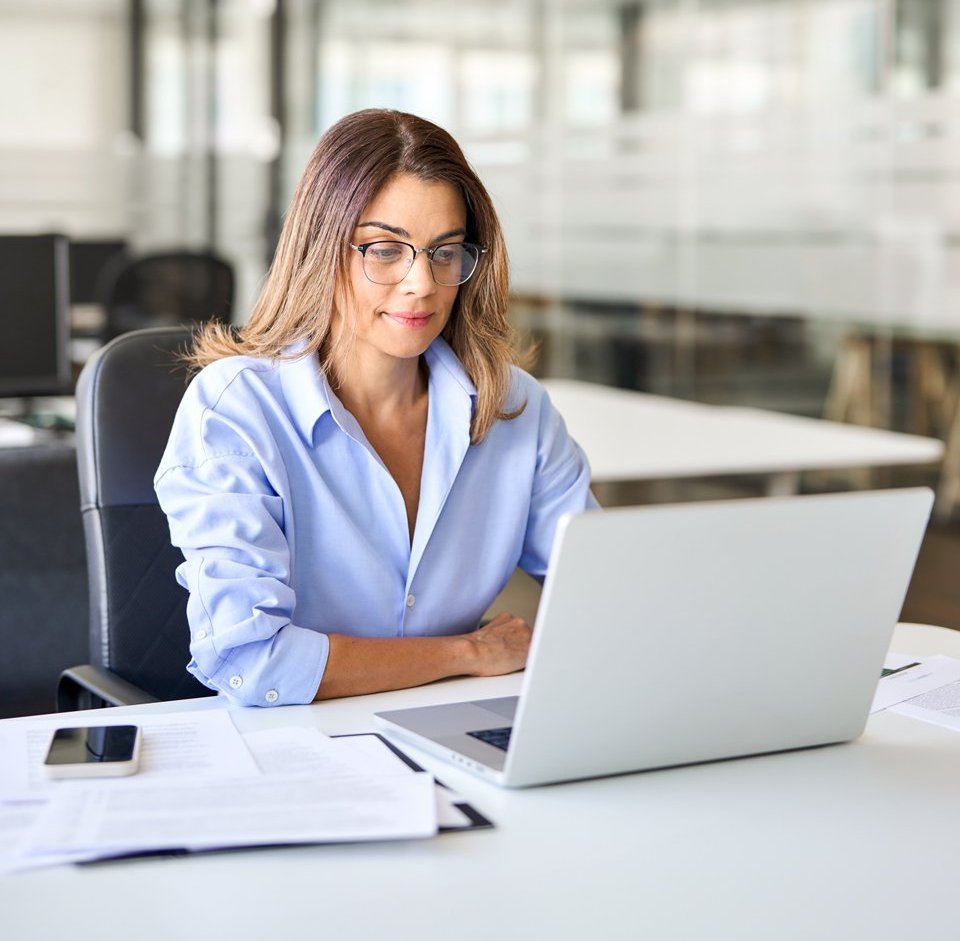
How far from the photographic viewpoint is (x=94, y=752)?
4.00 ft

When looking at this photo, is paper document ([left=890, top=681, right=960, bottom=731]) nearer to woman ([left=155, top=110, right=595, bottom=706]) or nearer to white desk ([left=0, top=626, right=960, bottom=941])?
white desk ([left=0, top=626, right=960, bottom=941])

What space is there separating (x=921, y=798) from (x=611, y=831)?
289mm

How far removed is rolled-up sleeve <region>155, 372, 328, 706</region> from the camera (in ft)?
4.88

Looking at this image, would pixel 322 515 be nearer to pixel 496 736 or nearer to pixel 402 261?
pixel 402 261

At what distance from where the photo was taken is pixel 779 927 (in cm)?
99

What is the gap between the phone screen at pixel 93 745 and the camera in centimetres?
120

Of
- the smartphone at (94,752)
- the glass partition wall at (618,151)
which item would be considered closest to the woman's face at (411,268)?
the smartphone at (94,752)

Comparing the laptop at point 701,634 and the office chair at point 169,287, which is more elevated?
the office chair at point 169,287

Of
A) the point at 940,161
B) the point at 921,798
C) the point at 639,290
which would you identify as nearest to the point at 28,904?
the point at 921,798

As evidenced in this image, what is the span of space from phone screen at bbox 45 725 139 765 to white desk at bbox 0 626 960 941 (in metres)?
0.17

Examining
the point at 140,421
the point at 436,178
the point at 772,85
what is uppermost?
the point at 772,85

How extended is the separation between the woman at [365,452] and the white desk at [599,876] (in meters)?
0.32

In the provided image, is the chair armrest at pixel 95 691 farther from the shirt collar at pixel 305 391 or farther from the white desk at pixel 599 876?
the white desk at pixel 599 876

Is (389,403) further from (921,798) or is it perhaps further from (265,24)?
(265,24)
